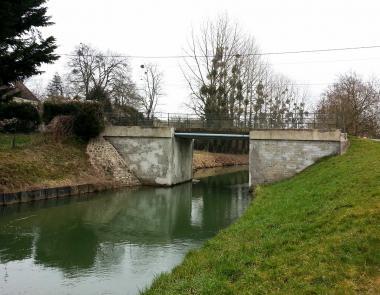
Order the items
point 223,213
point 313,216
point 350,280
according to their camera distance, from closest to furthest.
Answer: point 350,280, point 313,216, point 223,213

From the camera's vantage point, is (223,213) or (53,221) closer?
(53,221)

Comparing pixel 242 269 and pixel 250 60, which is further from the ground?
pixel 250 60

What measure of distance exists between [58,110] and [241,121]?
11.7 meters

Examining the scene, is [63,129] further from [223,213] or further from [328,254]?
[328,254]

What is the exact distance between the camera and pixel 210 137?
1024 inches

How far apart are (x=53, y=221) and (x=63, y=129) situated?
36.2 ft

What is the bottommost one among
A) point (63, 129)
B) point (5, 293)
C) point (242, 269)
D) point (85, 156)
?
point (5, 293)

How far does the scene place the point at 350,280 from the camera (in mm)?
6195

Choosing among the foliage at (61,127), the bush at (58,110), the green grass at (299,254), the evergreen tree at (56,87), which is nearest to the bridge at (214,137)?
the foliage at (61,127)

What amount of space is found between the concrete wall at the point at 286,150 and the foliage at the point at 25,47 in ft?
40.0

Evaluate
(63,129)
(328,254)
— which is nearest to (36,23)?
(63,129)

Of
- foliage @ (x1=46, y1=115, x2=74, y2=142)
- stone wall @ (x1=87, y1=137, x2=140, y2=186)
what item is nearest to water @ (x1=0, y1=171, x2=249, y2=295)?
stone wall @ (x1=87, y1=137, x2=140, y2=186)

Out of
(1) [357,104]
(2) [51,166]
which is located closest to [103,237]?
(2) [51,166]

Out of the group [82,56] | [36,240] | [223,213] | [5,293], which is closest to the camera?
[5,293]
